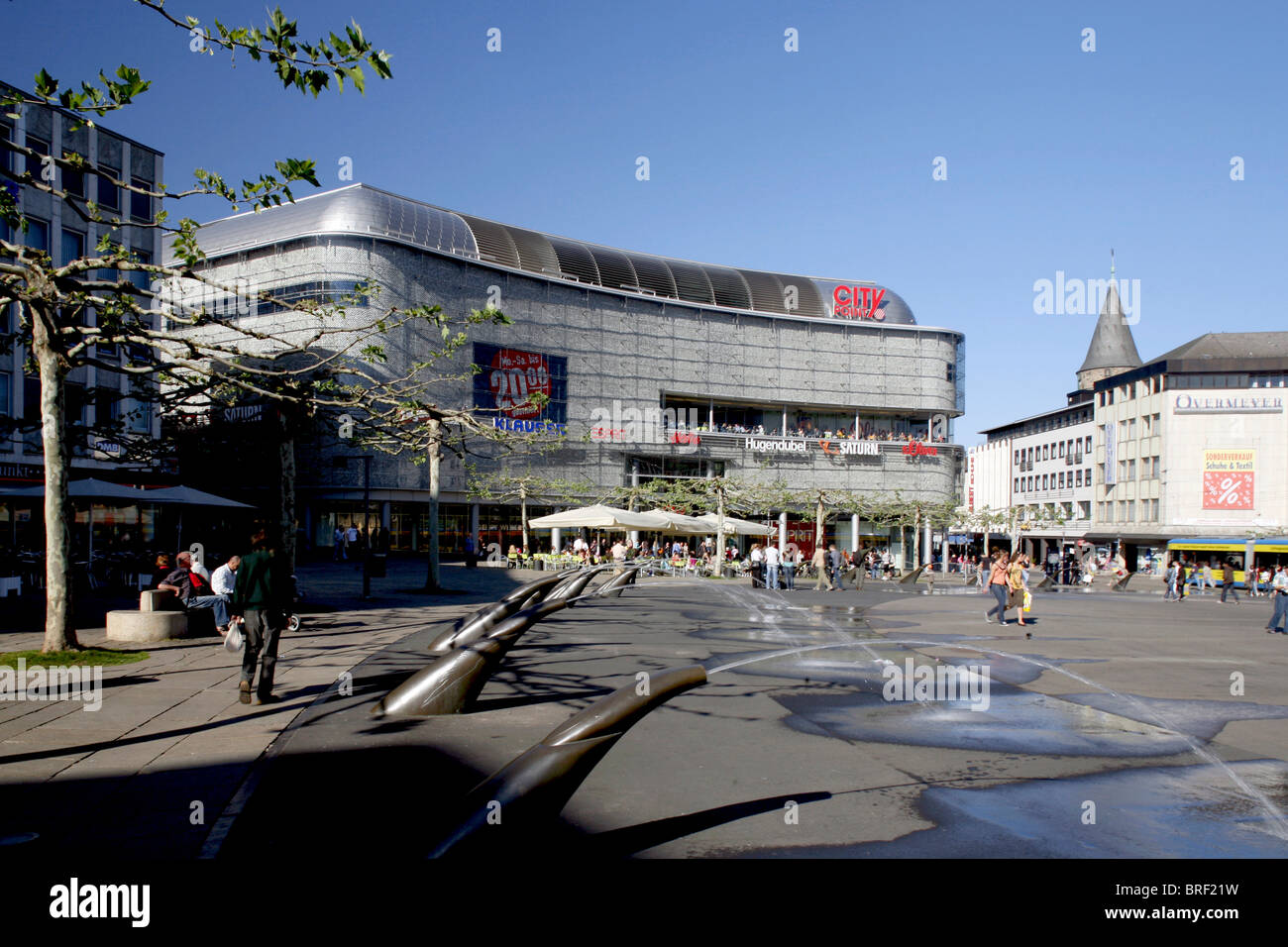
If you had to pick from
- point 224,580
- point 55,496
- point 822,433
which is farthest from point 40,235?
point 822,433

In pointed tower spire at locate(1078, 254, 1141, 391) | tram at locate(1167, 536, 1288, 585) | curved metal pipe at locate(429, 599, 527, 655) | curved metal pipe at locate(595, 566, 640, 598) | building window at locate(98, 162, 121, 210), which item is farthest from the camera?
pointed tower spire at locate(1078, 254, 1141, 391)

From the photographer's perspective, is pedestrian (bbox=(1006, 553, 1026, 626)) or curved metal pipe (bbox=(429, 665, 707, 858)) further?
pedestrian (bbox=(1006, 553, 1026, 626))

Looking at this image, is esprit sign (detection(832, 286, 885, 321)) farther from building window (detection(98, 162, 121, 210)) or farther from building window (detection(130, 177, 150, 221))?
building window (detection(98, 162, 121, 210))

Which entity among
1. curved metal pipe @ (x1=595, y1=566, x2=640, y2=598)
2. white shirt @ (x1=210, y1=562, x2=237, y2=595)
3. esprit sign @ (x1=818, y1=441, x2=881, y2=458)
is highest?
esprit sign @ (x1=818, y1=441, x2=881, y2=458)

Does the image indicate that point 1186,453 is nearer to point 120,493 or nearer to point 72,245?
point 72,245

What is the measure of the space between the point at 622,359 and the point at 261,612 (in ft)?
202

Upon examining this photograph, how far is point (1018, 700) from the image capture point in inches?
426

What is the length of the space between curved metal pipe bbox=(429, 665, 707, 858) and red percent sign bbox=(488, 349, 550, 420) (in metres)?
57.6

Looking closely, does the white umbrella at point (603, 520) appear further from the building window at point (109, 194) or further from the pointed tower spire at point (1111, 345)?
the pointed tower spire at point (1111, 345)

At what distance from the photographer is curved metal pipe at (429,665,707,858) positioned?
461 centimetres

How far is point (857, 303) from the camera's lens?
79.9 m

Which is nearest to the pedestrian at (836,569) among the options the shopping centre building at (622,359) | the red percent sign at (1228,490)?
the shopping centre building at (622,359)

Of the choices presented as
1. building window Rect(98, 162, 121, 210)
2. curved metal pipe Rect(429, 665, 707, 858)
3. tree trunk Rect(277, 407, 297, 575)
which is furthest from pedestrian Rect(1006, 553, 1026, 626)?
building window Rect(98, 162, 121, 210)

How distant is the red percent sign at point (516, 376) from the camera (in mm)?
63625
